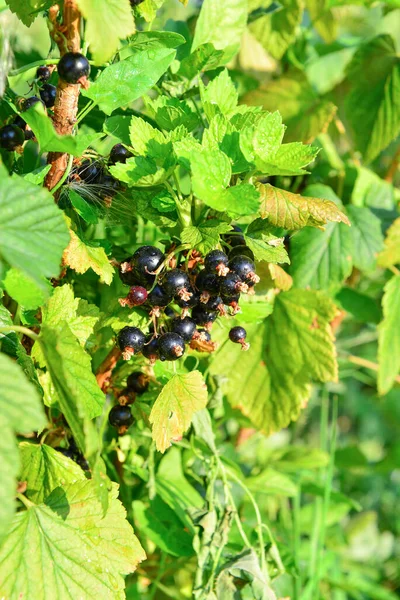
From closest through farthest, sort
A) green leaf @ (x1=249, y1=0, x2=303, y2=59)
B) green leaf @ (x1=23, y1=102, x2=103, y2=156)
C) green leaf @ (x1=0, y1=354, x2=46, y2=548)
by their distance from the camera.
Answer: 1. green leaf @ (x1=0, y1=354, x2=46, y2=548)
2. green leaf @ (x1=23, y1=102, x2=103, y2=156)
3. green leaf @ (x1=249, y1=0, x2=303, y2=59)

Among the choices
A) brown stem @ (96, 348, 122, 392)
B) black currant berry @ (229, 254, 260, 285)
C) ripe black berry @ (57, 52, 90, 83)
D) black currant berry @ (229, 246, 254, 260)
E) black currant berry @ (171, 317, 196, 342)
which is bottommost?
brown stem @ (96, 348, 122, 392)

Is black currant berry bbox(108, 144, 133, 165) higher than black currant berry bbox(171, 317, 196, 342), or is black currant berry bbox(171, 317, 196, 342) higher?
black currant berry bbox(108, 144, 133, 165)

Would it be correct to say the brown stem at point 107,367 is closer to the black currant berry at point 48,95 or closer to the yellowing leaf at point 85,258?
the yellowing leaf at point 85,258

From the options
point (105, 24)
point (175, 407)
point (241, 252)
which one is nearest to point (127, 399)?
point (175, 407)

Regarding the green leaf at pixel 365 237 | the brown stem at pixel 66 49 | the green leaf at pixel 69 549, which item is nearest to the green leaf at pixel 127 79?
the brown stem at pixel 66 49

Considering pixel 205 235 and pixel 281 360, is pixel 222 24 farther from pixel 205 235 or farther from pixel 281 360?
pixel 281 360

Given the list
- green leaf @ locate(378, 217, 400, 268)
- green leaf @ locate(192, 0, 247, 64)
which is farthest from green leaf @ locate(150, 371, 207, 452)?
green leaf @ locate(378, 217, 400, 268)

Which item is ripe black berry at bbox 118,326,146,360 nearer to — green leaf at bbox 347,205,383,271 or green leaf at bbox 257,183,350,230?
green leaf at bbox 257,183,350,230
